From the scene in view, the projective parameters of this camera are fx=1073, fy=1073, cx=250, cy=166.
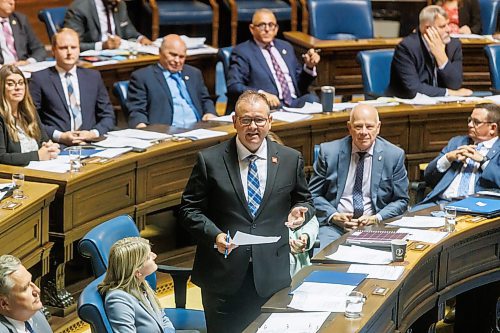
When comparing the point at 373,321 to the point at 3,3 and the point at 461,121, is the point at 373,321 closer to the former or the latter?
the point at 461,121

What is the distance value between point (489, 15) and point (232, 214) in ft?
19.8

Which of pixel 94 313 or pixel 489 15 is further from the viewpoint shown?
pixel 489 15

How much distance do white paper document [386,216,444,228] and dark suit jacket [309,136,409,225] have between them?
383mm

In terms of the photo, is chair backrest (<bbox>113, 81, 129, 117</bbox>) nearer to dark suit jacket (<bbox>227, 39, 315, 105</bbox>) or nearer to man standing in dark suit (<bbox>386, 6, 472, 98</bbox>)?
dark suit jacket (<bbox>227, 39, 315, 105</bbox>)

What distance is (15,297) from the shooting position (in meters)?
3.62

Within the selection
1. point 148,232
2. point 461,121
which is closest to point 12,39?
point 148,232

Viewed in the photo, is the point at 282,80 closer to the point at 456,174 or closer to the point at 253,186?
the point at 456,174

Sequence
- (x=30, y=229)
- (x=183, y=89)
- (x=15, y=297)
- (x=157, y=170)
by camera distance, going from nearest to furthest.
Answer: (x=15, y=297)
(x=30, y=229)
(x=157, y=170)
(x=183, y=89)

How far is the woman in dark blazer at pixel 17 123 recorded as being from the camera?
566 centimetres

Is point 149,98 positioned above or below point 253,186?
below

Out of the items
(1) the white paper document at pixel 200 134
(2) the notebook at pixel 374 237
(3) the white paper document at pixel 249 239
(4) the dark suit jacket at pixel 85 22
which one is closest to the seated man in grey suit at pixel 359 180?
(2) the notebook at pixel 374 237

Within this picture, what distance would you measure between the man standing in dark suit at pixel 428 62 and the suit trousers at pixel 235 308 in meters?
3.69

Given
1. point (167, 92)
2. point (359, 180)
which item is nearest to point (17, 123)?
point (167, 92)

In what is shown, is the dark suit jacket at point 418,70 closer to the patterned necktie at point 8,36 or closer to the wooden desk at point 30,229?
the patterned necktie at point 8,36
